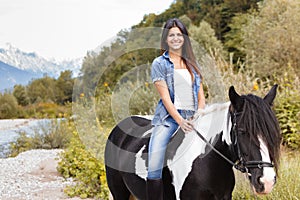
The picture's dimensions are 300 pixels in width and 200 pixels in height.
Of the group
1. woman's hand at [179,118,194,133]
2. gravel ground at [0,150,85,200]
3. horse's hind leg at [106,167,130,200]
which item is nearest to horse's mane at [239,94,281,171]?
woman's hand at [179,118,194,133]

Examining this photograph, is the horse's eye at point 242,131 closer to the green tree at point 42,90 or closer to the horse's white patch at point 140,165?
the horse's white patch at point 140,165

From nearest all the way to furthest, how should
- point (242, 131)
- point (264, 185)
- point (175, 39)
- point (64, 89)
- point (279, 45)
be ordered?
point (264, 185)
point (242, 131)
point (175, 39)
point (279, 45)
point (64, 89)

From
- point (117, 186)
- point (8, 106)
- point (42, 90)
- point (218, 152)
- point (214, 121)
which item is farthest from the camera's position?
point (42, 90)

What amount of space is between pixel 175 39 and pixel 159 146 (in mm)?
759

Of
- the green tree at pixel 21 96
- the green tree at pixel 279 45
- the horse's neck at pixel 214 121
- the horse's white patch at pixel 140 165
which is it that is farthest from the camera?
the green tree at pixel 21 96

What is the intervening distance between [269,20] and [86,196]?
15431 mm

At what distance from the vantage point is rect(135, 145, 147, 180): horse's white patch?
9.15ft

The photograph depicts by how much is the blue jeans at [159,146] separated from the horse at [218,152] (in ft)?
0.19

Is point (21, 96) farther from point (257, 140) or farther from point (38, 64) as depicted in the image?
point (257, 140)

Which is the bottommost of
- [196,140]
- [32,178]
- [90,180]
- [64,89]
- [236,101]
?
[32,178]

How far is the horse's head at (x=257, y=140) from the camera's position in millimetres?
2014

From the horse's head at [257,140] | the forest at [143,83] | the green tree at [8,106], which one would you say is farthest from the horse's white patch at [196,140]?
the green tree at [8,106]

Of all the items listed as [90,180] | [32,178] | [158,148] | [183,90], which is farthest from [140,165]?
[32,178]

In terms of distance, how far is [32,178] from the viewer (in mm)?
6863
